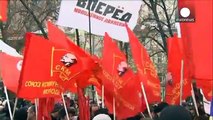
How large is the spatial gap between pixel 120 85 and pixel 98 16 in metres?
2.23

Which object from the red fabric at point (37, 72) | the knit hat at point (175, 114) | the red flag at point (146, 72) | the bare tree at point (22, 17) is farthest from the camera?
the bare tree at point (22, 17)

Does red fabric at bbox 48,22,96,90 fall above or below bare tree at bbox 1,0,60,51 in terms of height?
below

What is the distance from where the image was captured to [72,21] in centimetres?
995

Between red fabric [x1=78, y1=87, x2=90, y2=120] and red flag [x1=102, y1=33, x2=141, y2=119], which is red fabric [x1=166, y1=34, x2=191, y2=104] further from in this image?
red fabric [x1=78, y1=87, x2=90, y2=120]

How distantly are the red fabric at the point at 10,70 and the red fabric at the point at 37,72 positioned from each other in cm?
147

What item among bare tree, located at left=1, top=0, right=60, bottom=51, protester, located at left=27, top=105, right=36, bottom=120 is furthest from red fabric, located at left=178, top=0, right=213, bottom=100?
bare tree, located at left=1, top=0, right=60, bottom=51

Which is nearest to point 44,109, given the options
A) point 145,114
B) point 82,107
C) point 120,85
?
point 82,107

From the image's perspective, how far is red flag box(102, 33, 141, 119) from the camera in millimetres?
7961

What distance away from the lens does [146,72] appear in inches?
330

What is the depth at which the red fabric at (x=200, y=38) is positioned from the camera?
423 cm

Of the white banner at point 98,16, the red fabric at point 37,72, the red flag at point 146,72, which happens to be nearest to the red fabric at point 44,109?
the red fabric at point 37,72

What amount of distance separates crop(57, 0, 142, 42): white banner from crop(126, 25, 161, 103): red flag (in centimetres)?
130

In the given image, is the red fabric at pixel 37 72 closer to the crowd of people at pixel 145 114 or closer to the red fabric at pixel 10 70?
the crowd of people at pixel 145 114

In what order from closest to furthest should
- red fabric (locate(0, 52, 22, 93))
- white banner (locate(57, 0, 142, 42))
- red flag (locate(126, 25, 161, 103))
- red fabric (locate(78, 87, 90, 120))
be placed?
red fabric (locate(78, 87, 90, 120))
red flag (locate(126, 25, 161, 103))
red fabric (locate(0, 52, 22, 93))
white banner (locate(57, 0, 142, 42))
